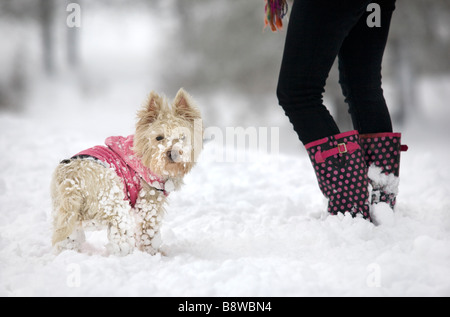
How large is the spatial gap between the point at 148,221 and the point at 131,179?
14 cm

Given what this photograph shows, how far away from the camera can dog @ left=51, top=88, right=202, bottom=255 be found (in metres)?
1.05

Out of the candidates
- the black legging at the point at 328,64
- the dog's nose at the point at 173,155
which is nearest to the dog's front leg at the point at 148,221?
the dog's nose at the point at 173,155

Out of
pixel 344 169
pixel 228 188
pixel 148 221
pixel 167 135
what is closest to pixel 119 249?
pixel 148 221

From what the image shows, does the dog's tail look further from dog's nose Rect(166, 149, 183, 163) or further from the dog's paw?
dog's nose Rect(166, 149, 183, 163)

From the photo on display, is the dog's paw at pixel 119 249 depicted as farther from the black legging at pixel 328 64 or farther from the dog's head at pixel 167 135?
the black legging at pixel 328 64

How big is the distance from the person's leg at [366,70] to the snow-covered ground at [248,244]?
0.35 m

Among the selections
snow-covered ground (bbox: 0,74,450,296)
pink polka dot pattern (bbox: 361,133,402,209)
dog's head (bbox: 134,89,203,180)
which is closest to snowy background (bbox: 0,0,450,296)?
snow-covered ground (bbox: 0,74,450,296)

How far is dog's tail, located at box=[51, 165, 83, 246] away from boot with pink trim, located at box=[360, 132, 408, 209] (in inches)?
36.7

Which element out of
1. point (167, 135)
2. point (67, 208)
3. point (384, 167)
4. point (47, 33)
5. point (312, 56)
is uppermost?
point (47, 33)

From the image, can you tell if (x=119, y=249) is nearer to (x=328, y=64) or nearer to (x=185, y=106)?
(x=185, y=106)

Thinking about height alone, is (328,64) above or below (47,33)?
below

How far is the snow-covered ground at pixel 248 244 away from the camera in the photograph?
767mm

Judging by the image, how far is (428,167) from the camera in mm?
2135

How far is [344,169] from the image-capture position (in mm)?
1141
